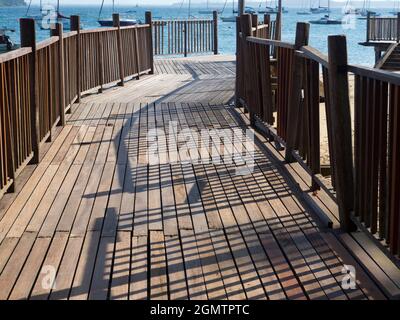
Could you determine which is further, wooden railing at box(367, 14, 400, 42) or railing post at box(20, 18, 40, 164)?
wooden railing at box(367, 14, 400, 42)

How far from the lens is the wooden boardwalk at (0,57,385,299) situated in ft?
12.5

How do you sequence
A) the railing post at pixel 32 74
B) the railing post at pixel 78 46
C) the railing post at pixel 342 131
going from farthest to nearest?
1. the railing post at pixel 78 46
2. the railing post at pixel 32 74
3. the railing post at pixel 342 131

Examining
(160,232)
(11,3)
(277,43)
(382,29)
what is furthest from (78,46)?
(11,3)

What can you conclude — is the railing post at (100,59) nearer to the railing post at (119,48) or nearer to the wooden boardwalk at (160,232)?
the railing post at (119,48)

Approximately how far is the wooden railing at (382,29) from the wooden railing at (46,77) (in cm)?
1898

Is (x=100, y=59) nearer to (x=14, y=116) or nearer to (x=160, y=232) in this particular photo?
(x=14, y=116)

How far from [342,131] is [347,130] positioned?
3 centimetres

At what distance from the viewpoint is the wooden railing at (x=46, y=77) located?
5586mm

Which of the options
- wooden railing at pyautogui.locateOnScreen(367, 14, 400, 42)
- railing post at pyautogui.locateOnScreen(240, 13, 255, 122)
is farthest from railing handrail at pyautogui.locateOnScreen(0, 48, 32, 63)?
wooden railing at pyautogui.locateOnScreen(367, 14, 400, 42)

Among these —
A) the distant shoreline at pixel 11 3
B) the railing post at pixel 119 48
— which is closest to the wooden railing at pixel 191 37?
the railing post at pixel 119 48

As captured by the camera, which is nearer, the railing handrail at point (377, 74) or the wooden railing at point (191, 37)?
the railing handrail at point (377, 74)

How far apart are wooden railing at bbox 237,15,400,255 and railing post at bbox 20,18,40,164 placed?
219cm

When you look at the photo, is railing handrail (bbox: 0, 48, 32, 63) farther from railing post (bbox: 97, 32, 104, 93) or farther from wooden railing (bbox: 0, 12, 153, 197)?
railing post (bbox: 97, 32, 104, 93)

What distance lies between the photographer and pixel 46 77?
767cm
